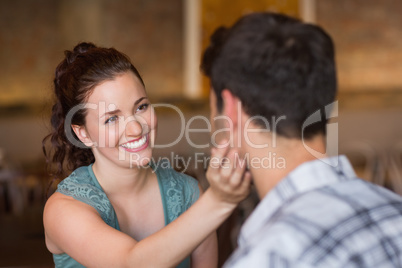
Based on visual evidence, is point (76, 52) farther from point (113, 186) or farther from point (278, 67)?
point (278, 67)

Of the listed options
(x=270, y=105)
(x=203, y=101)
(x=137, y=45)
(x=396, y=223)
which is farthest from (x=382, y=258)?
(x=137, y=45)

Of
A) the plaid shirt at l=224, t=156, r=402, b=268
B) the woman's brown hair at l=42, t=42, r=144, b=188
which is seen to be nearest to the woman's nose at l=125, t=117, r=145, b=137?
the woman's brown hair at l=42, t=42, r=144, b=188

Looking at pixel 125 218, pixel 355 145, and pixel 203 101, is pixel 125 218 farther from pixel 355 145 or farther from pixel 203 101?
pixel 355 145

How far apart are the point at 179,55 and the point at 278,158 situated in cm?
624

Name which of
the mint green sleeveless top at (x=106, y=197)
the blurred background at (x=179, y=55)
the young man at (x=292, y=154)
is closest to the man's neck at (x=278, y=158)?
the young man at (x=292, y=154)

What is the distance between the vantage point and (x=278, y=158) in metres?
1.19

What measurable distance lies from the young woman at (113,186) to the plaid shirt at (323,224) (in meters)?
0.14

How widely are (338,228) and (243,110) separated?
32 centimetres

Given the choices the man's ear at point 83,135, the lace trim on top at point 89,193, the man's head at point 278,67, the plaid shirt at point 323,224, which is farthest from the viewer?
the man's ear at point 83,135

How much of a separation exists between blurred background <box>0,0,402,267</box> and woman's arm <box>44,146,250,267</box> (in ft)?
17.1

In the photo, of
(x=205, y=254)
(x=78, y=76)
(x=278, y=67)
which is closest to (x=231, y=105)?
(x=278, y=67)

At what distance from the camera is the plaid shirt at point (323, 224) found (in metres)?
0.99

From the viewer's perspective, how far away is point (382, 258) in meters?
1.05

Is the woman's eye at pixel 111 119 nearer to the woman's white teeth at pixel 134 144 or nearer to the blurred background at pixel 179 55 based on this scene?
the woman's white teeth at pixel 134 144
